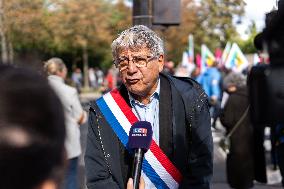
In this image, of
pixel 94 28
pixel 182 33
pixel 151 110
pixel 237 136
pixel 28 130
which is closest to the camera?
pixel 28 130

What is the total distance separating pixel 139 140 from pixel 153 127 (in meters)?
0.25

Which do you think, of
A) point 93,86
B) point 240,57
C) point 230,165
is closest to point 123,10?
point 93,86

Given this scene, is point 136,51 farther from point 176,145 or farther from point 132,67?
point 176,145

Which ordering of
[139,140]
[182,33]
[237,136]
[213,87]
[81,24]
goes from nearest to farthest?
[139,140]
[237,136]
[213,87]
[81,24]
[182,33]

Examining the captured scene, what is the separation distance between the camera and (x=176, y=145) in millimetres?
3051

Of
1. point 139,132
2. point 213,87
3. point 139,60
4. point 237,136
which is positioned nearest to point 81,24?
point 213,87

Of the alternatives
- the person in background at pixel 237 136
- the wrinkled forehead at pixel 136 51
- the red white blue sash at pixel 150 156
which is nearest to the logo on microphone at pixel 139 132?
the red white blue sash at pixel 150 156

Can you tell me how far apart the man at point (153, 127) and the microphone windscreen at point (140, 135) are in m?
0.14

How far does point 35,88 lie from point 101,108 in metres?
1.98

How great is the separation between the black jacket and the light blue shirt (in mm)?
36

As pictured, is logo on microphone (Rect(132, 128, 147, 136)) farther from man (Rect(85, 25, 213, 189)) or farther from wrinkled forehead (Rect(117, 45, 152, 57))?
wrinkled forehead (Rect(117, 45, 152, 57))

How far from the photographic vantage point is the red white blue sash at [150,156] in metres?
3.06

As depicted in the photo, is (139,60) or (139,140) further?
(139,60)

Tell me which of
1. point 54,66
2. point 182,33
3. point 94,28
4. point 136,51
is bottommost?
point 182,33
